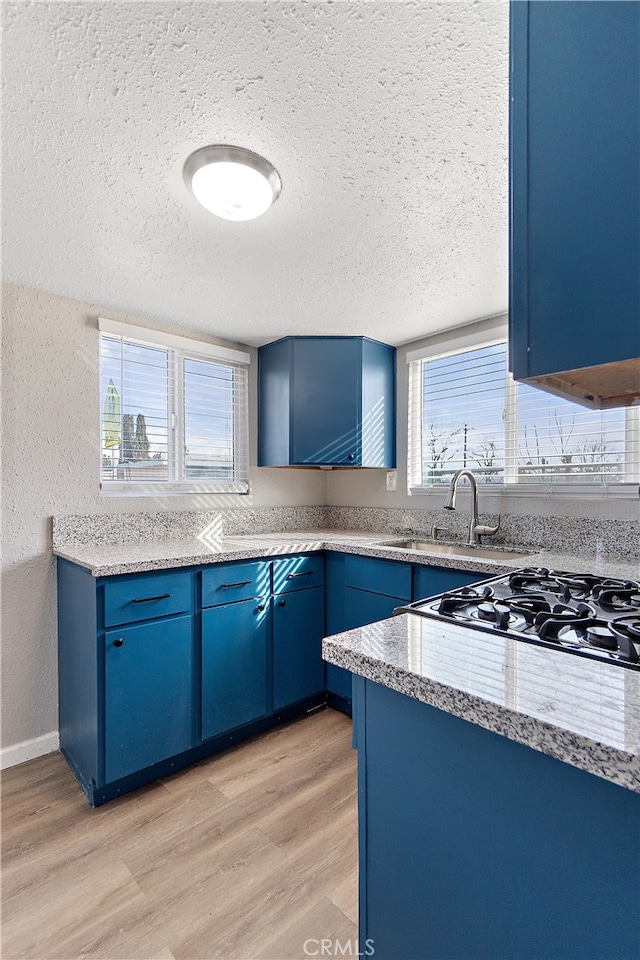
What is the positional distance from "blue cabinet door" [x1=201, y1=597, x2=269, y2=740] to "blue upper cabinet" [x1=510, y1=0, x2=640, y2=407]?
6.11 ft

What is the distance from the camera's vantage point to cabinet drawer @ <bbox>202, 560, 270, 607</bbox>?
2.21 m

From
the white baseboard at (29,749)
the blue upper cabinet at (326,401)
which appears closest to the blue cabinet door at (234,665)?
the white baseboard at (29,749)

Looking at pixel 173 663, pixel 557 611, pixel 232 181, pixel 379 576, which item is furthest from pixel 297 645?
pixel 232 181

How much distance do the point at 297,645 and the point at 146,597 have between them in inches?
37.4

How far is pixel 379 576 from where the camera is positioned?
243 centimetres

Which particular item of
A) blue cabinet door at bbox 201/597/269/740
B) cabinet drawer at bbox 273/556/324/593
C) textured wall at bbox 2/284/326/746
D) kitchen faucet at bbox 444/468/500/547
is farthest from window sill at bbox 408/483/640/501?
textured wall at bbox 2/284/326/746

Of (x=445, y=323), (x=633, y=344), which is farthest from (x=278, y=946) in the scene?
(x=445, y=323)

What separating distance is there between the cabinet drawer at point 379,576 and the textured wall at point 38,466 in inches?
54.3

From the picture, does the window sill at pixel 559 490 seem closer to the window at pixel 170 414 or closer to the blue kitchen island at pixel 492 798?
the window at pixel 170 414

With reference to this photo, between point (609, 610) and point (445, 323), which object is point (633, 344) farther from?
point (445, 323)

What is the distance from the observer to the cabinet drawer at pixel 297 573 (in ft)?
8.18

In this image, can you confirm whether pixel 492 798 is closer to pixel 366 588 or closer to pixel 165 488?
pixel 366 588

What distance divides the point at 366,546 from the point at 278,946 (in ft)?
5.10

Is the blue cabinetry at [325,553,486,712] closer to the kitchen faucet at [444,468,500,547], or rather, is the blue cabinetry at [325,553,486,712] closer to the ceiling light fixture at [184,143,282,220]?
the kitchen faucet at [444,468,500,547]
